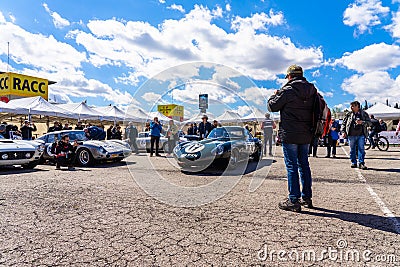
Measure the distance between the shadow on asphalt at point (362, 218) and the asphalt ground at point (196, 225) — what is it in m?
0.01

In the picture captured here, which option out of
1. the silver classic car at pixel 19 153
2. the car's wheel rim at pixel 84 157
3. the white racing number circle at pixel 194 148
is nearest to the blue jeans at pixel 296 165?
the white racing number circle at pixel 194 148

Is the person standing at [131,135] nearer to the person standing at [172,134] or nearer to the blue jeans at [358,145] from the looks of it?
the person standing at [172,134]

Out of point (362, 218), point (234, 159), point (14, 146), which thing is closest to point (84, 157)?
point (14, 146)

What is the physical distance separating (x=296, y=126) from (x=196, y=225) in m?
1.83

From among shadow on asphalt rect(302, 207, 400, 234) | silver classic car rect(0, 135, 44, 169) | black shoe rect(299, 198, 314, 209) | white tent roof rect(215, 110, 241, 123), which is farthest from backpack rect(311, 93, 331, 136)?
silver classic car rect(0, 135, 44, 169)

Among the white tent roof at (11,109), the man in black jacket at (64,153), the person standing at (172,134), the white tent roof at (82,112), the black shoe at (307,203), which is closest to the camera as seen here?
the black shoe at (307,203)

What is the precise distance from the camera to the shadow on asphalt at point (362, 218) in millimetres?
3039

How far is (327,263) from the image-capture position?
7.43 feet

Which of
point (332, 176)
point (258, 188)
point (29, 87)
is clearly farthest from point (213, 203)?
point (29, 87)

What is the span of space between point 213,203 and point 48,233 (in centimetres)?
217

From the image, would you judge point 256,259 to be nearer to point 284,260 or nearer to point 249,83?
point 284,260

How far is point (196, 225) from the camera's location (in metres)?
3.16

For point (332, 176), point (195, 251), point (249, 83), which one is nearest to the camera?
point (195, 251)

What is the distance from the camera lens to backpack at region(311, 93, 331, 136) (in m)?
3.67
